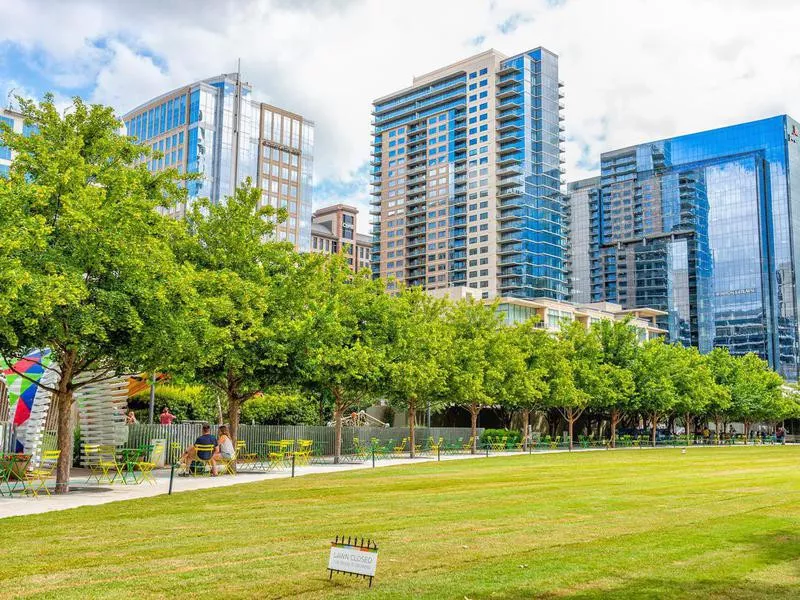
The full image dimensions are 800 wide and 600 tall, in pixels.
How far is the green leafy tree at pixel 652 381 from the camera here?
72.9 meters

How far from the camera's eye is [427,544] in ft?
43.4

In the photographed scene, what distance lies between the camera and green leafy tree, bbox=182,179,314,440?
29406 millimetres

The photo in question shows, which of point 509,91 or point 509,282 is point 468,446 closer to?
point 509,282

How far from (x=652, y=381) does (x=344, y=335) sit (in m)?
44.2

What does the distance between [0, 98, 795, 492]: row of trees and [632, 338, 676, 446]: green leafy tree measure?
55.5 ft

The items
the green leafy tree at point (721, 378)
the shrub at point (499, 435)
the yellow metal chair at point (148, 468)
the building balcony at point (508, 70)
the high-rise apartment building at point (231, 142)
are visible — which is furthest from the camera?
the building balcony at point (508, 70)

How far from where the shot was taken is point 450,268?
7436 inches

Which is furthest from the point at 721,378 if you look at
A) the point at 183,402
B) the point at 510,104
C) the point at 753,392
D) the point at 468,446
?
the point at 510,104

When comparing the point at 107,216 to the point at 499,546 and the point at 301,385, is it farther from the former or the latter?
the point at 301,385

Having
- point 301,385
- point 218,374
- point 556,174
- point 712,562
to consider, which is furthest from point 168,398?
point 556,174

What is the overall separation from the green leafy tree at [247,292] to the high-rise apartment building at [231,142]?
118m

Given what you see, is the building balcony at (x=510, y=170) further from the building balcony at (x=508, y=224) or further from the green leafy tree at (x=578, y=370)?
the green leafy tree at (x=578, y=370)

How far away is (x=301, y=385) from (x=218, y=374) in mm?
6339

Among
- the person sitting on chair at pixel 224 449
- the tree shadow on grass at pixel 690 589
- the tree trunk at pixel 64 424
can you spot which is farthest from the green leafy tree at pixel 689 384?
the tree shadow on grass at pixel 690 589
